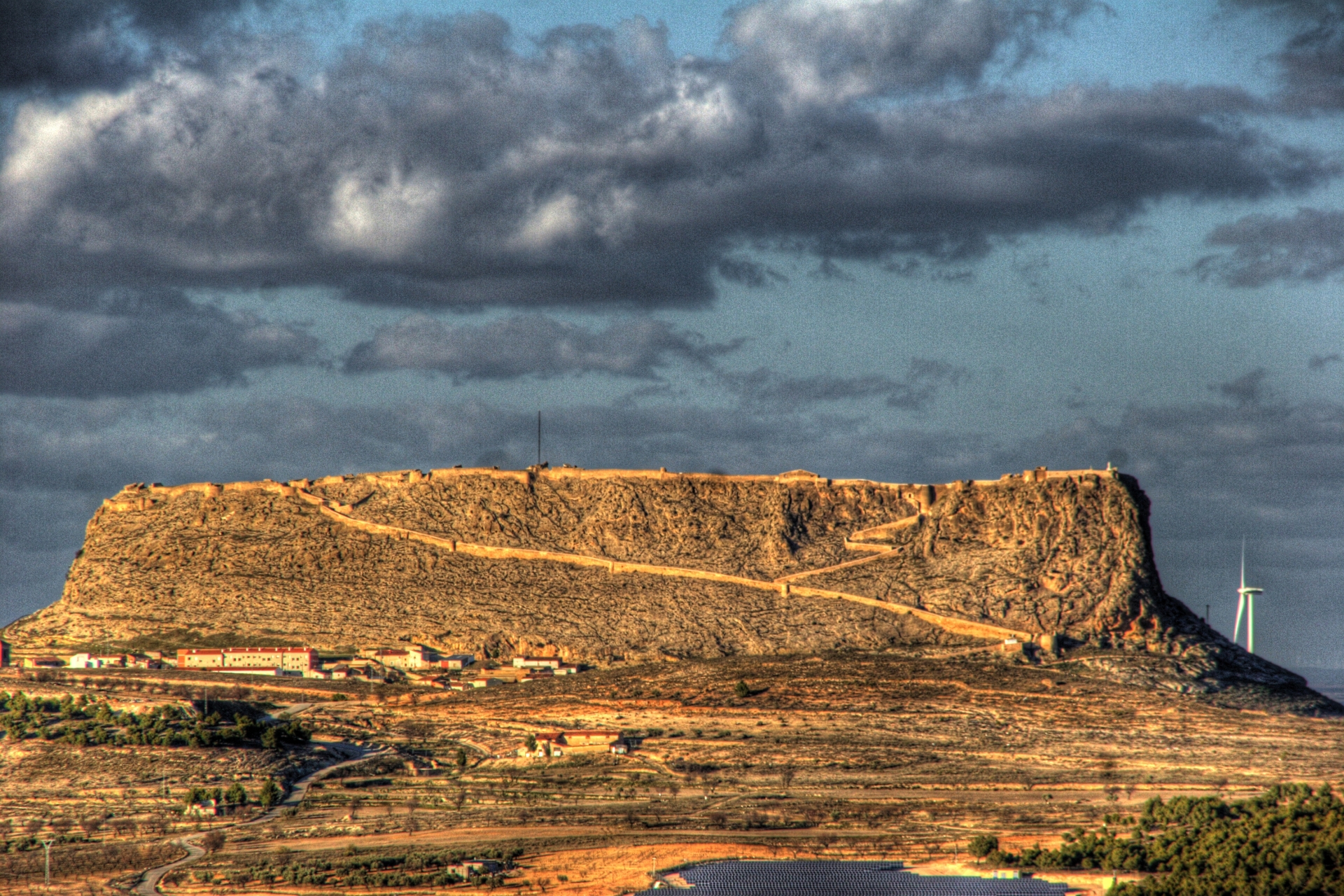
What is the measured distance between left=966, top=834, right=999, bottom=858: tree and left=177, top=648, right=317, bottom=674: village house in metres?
50.7

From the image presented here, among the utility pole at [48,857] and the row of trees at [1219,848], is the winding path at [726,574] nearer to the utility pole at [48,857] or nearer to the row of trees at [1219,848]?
the row of trees at [1219,848]

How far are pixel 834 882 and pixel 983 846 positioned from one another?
7931 millimetres

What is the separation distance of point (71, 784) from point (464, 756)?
1876cm

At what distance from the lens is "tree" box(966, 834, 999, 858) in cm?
6331

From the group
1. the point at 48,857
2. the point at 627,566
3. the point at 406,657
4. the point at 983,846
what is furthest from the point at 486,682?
the point at 983,846

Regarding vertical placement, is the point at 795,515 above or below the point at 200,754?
above

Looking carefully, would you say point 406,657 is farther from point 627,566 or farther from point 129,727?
point 129,727

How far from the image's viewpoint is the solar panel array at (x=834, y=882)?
5669 centimetres

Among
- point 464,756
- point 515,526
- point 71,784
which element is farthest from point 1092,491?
point 71,784

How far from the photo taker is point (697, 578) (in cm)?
10944

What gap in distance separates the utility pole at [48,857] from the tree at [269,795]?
377 inches

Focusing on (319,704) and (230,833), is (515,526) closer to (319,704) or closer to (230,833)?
(319,704)

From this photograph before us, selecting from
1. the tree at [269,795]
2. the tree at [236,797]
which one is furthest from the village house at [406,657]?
the tree at [236,797]

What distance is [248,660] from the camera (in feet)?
334
